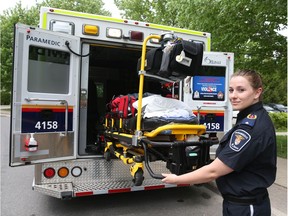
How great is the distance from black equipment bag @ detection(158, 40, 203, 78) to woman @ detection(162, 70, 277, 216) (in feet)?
4.28

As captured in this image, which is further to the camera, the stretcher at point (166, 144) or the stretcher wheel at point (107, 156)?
the stretcher wheel at point (107, 156)

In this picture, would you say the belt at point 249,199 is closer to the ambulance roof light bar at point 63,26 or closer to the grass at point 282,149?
the ambulance roof light bar at point 63,26

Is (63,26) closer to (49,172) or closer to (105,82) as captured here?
(49,172)

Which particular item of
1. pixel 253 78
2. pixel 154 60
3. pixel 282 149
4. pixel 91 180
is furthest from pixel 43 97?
pixel 282 149

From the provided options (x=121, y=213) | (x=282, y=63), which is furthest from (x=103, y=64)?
(x=282, y=63)

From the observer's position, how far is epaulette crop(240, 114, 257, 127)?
1.73 metres

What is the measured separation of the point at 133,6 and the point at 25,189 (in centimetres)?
1737

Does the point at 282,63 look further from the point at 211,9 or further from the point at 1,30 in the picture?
the point at 1,30

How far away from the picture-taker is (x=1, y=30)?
2431 centimetres

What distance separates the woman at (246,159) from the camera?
66.8 inches

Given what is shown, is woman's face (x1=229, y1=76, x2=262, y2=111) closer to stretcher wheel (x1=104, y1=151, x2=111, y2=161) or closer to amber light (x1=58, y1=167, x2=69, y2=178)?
stretcher wheel (x1=104, y1=151, x2=111, y2=161)

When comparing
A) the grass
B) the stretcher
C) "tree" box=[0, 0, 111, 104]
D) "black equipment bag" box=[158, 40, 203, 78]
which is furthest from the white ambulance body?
"tree" box=[0, 0, 111, 104]

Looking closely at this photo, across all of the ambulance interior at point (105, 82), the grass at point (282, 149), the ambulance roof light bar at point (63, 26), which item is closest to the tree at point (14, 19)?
the ambulance interior at point (105, 82)

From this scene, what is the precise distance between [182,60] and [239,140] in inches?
62.5
